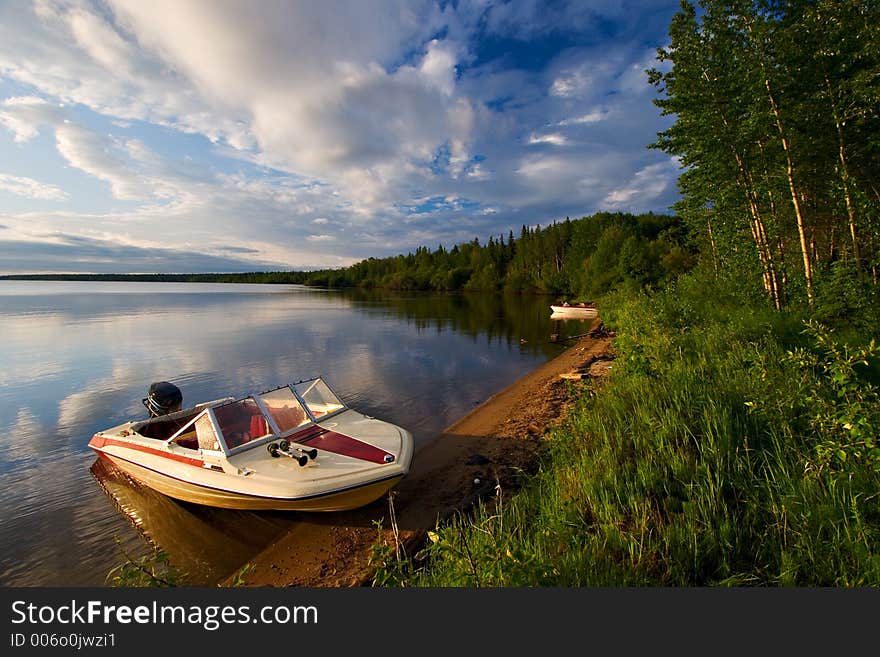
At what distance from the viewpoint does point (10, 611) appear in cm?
301

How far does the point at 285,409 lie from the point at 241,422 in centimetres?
98

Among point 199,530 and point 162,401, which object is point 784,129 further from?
point 162,401

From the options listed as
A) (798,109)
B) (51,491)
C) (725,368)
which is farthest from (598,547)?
(798,109)

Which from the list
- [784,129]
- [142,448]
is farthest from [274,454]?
[784,129]

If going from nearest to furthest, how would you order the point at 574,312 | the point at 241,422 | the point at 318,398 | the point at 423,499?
the point at 241,422, the point at 423,499, the point at 318,398, the point at 574,312

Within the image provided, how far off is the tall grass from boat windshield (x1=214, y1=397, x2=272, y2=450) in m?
4.53

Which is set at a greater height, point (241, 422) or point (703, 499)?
point (241, 422)

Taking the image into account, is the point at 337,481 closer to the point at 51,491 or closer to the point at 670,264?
the point at 51,491

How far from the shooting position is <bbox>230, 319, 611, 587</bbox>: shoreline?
20.7 feet

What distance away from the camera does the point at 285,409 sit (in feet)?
28.2

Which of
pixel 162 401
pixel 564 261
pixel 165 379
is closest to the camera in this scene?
pixel 162 401

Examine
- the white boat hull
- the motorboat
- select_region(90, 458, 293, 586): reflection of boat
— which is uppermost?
the motorboat

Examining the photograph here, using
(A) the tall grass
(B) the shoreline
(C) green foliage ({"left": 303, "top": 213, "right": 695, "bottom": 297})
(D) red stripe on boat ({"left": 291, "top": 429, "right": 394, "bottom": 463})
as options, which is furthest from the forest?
(C) green foliage ({"left": 303, "top": 213, "right": 695, "bottom": 297})

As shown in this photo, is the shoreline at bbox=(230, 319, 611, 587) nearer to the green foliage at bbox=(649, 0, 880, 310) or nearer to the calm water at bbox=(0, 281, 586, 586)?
the calm water at bbox=(0, 281, 586, 586)
